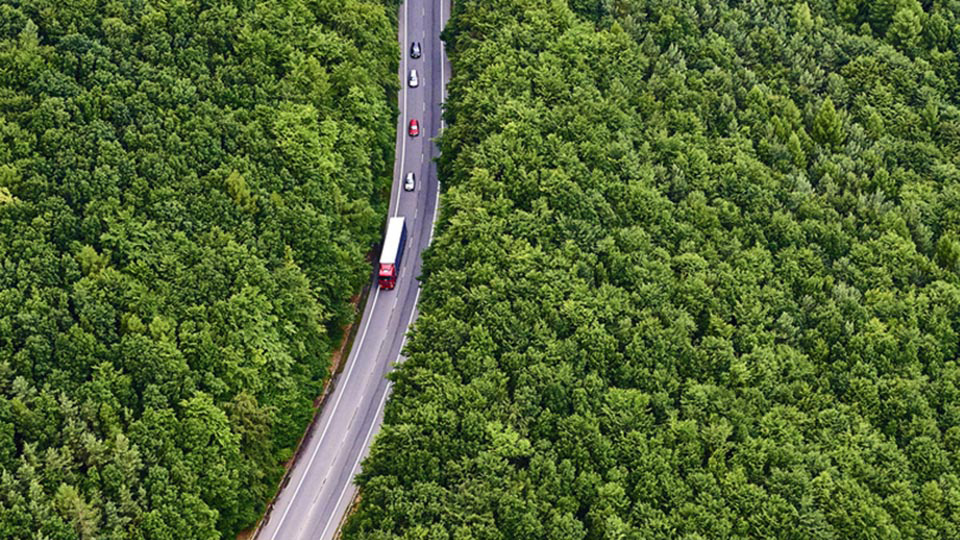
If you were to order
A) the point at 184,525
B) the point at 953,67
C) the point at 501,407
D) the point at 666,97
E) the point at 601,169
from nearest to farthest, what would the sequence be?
1. the point at 184,525
2. the point at 501,407
3. the point at 601,169
4. the point at 666,97
5. the point at 953,67

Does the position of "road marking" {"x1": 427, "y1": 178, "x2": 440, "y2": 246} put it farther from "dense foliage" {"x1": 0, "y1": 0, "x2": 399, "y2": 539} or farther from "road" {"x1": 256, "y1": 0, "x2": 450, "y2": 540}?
"dense foliage" {"x1": 0, "y1": 0, "x2": 399, "y2": 539}

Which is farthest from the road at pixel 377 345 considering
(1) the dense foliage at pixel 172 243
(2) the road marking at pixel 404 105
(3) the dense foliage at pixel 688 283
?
(3) the dense foliage at pixel 688 283

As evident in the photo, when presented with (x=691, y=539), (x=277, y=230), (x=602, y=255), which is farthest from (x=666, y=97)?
(x=691, y=539)

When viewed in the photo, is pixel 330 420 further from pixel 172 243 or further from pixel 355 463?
pixel 172 243

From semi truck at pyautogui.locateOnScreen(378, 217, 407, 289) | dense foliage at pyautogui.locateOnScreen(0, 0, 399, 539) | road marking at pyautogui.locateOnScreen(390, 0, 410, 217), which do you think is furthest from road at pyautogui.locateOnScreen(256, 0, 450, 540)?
dense foliage at pyautogui.locateOnScreen(0, 0, 399, 539)

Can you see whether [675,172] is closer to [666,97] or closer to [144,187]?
[666,97]

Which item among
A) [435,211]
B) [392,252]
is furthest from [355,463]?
[435,211]
